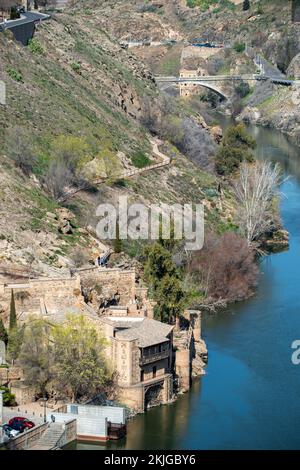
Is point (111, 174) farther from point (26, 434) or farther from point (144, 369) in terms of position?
point (26, 434)

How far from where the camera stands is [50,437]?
5769 cm

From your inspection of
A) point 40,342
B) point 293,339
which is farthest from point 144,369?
point 293,339

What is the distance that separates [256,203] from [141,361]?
33.8 m

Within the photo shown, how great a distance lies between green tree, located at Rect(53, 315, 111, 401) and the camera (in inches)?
2400

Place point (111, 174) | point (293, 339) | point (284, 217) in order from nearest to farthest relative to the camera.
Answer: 1. point (293, 339)
2. point (111, 174)
3. point (284, 217)

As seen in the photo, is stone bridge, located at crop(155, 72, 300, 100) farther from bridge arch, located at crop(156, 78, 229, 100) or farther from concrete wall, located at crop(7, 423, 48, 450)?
concrete wall, located at crop(7, 423, 48, 450)

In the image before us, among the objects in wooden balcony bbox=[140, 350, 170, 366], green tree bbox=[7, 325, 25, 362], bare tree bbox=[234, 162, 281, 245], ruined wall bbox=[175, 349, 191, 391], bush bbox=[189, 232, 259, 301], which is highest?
bare tree bbox=[234, 162, 281, 245]

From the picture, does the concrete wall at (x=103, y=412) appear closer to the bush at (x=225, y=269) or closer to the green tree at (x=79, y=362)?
the green tree at (x=79, y=362)

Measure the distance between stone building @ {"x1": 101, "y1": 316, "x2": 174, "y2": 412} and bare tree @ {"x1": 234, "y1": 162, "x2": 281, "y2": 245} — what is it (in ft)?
94.3

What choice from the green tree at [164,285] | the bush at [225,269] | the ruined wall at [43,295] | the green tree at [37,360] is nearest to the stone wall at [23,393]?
the green tree at [37,360]

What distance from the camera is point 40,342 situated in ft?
204

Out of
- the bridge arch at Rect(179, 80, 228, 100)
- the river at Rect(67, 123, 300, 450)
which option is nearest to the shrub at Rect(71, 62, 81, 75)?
the river at Rect(67, 123, 300, 450)
